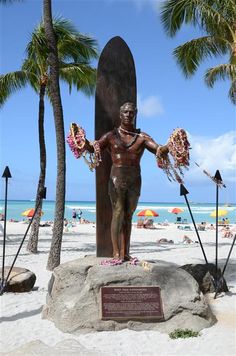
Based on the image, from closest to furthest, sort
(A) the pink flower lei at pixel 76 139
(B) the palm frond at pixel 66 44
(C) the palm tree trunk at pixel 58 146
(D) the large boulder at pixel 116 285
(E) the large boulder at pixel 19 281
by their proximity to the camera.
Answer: (D) the large boulder at pixel 116 285, (A) the pink flower lei at pixel 76 139, (E) the large boulder at pixel 19 281, (C) the palm tree trunk at pixel 58 146, (B) the palm frond at pixel 66 44

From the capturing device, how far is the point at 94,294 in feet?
18.8

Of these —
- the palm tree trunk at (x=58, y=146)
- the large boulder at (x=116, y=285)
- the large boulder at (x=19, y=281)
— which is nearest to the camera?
the large boulder at (x=116, y=285)

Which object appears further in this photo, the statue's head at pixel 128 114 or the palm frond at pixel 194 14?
the palm frond at pixel 194 14

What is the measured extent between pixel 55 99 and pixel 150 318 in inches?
290

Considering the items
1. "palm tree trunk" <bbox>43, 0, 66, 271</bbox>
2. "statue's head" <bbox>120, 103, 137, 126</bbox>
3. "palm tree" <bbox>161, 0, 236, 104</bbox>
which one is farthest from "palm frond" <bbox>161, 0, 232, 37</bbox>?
"statue's head" <bbox>120, 103, 137, 126</bbox>

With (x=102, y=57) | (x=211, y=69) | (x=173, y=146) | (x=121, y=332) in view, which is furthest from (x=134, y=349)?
(x=211, y=69)

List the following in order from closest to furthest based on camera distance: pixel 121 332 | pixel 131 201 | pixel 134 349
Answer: pixel 134 349
pixel 121 332
pixel 131 201

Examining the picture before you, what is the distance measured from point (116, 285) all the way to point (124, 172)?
163 centimetres

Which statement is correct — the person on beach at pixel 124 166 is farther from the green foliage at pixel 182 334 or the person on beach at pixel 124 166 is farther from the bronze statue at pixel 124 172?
the green foliage at pixel 182 334

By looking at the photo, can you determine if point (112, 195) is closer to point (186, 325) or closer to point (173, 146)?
point (173, 146)

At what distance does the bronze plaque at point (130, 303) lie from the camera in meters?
5.62

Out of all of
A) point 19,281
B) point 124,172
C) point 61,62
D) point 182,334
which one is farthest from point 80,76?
point 182,334

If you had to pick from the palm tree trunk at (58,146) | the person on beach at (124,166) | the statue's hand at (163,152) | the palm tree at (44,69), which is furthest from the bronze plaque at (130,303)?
the palm tree at (44,69)

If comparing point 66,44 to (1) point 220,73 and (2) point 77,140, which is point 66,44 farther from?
(2) point 77,140
